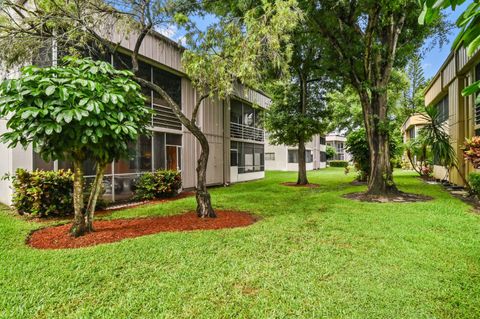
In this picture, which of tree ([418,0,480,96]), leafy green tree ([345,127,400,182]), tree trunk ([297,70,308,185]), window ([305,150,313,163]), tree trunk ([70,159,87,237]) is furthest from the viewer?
window ([305,150,313,163])

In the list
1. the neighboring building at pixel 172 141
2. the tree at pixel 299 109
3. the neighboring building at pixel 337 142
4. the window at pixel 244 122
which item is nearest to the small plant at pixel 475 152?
the neighboring building at pixel 172 141

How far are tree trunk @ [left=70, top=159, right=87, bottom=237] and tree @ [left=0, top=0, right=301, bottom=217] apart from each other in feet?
7.58

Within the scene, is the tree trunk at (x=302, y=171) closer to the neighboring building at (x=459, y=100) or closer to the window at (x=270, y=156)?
the neighboring building at (x=459, y=100)

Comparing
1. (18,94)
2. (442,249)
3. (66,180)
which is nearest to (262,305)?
(442,249)

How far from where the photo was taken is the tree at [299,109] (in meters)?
14.2

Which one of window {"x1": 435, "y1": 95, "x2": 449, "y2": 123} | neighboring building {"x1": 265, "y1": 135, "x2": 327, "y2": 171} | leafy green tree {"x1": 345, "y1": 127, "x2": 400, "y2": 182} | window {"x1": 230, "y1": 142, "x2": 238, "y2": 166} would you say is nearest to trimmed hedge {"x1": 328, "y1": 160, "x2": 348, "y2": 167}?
neighboring building {"x1": 265, "y1": 135, "x2": 327, "y2": 171}

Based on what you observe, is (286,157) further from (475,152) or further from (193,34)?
(193,34)

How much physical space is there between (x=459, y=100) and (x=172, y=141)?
38.4ft

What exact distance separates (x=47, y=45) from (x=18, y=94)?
3.62 meters

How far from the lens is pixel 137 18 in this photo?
678 cm

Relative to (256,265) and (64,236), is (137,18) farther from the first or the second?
(256,265)

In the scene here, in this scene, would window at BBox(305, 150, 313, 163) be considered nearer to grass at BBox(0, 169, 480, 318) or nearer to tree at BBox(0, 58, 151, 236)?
grass at BBox(0, 169, 480, 318)

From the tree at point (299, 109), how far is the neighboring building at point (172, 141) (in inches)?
82.9

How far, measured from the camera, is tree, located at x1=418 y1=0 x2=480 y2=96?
3.35ft
